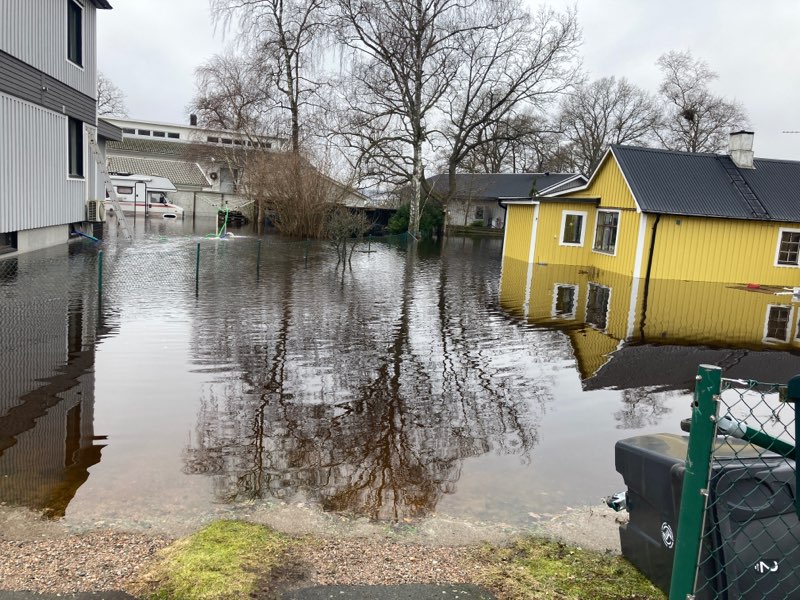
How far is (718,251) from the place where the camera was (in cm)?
2169

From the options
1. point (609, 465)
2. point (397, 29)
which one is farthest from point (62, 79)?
point (397, 29)

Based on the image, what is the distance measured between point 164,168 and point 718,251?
45.2 metres

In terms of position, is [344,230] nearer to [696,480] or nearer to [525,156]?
[696,480]

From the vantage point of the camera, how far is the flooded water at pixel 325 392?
204 inches

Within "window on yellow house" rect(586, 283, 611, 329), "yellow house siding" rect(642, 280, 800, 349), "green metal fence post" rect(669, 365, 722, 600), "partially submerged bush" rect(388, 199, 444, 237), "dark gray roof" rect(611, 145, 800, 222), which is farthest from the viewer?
"partially submerged bush" rect(388, 199, 444, 237)

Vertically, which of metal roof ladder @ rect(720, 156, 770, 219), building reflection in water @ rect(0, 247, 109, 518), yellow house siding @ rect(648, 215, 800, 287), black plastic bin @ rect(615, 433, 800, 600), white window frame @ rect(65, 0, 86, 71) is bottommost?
building reflection in water @ rect(0, 247, 109, 518)

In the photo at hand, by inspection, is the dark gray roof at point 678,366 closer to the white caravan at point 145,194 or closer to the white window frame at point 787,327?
the white window frame at point 787,327

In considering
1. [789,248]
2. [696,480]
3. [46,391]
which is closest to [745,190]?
[789,248]

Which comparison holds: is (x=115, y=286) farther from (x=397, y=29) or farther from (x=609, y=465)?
(x=397, y=29)

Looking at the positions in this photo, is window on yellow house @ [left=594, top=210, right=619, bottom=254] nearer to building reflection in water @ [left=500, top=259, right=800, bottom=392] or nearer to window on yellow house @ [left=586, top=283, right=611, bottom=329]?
building reflection in water @ [left=500, top=259, right=800, bottom=392]

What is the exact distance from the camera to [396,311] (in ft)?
43.6

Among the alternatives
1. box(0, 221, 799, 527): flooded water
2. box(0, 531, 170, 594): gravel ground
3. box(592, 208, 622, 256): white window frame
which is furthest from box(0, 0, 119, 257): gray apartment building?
box(592, 208, 622, 256): white window frame

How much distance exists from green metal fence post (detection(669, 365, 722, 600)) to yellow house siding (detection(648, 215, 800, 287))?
19986 mm

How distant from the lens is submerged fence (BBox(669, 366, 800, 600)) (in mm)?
2637
